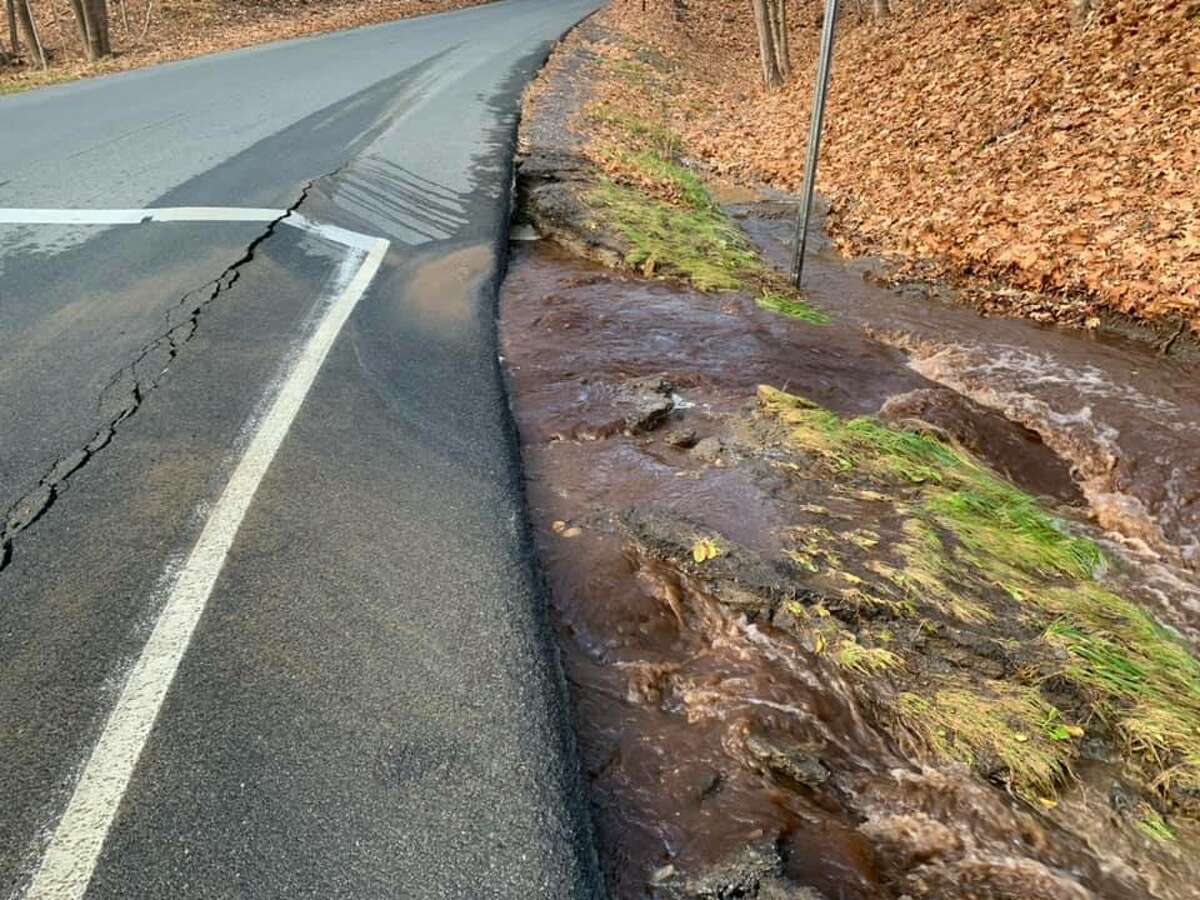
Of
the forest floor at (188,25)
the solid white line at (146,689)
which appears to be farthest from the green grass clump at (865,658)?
the forest floor at (188,25)

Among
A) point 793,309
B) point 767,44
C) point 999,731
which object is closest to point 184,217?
point 793,309

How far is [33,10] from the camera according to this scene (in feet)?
88.0

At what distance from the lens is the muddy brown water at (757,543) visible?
251cm

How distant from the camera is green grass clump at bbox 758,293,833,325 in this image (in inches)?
279

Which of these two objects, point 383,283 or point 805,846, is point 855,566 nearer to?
point 805,846

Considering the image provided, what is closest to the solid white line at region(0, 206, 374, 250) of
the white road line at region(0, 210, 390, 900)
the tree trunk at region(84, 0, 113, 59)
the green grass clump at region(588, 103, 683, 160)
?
the white road line at region(0, 210, 390, 900)

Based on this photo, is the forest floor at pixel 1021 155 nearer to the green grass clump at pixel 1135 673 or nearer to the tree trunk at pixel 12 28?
the green grass clump at pixel 1135 673

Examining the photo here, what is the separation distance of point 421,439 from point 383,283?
96.5 inches

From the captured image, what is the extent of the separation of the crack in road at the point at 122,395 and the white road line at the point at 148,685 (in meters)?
0.69

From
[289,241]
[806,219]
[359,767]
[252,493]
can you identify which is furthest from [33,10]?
[359,767]

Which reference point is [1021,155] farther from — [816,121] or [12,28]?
[12,28]

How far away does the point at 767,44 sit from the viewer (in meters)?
18.0

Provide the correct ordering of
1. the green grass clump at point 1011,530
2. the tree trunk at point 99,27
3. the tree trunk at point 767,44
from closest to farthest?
the green grass clump at point 1011,530 → the tree trunk at point 767,44 → the tree trunk at point 99,27

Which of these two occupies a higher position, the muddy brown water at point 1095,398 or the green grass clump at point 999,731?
the green grass clump at point 999,731
